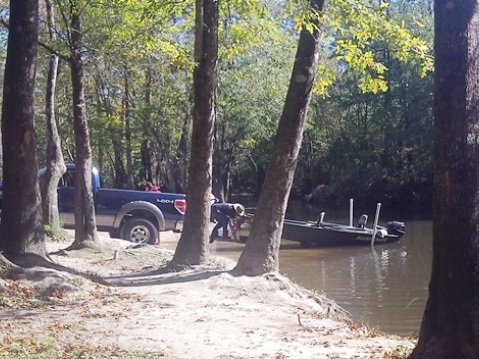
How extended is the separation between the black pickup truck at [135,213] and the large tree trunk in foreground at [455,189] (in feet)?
45.9

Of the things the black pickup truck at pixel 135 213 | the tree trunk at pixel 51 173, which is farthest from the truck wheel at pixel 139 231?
the tree trunk at pixel 51 173

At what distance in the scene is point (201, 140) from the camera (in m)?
12.7

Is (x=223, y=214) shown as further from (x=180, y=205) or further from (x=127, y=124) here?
(x=127, y=124)

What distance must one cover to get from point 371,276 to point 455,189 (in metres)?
13.9

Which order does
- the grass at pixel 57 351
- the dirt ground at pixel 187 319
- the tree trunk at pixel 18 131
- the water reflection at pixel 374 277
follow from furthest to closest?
the water reflection at pixel 374 277 → the tree trunk at pixel 18 131 → the dirt ground at pixel 187 319 → the grass at pixel 57 351

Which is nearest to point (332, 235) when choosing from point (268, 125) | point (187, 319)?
point (268, 125)

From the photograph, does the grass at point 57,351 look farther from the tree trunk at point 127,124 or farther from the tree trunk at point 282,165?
the tree trunk at point 127,124

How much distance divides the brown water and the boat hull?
12.4 inches

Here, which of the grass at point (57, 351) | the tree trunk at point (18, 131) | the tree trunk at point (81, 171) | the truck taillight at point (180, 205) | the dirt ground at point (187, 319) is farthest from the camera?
the truck taillight at point (180, 205)

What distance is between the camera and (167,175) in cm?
4634

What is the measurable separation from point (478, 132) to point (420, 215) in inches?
1481

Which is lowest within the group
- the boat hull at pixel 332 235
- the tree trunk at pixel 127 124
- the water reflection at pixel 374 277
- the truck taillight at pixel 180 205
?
the water reflection at pixel 374 277

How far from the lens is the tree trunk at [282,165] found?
460 inches

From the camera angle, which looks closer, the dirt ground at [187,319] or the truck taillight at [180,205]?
the dirt ground at [187,319]
